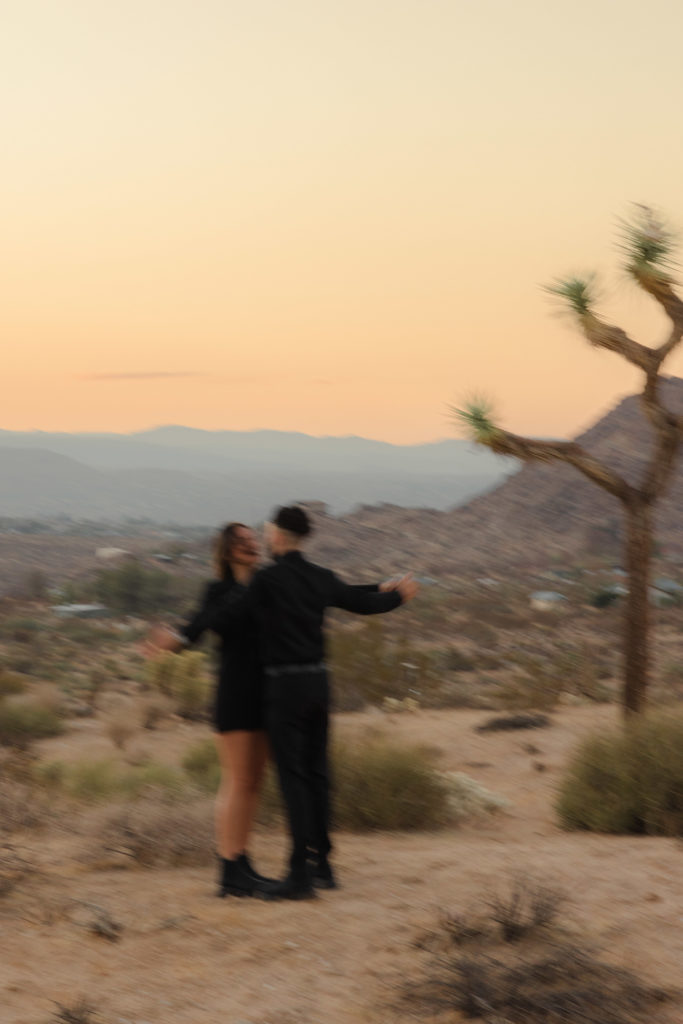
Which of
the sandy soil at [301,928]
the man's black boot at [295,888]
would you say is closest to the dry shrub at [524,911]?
the sandy soil at [301,928]

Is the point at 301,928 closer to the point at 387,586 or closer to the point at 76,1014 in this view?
the point at 76,1014

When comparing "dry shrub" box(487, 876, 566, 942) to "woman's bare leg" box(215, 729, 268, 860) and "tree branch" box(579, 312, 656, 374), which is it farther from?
"tree branch" box(579, 312, 656, 374)

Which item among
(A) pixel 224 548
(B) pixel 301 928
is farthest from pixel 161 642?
(B) pixel 301 928

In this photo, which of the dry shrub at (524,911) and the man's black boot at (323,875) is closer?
the dry shrub at (524,911)

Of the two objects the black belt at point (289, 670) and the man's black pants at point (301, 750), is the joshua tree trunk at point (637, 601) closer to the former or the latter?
the man's black pants at point (301, 750)

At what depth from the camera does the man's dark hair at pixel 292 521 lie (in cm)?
545

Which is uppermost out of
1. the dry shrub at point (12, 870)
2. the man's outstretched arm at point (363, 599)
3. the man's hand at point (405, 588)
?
the man's hand at point (405, 588)

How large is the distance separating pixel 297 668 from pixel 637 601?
6.05 metres

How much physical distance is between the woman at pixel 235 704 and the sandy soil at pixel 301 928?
0.91ft

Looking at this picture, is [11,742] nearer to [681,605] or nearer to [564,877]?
[564,877]

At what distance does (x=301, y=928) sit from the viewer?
5059 millimetres

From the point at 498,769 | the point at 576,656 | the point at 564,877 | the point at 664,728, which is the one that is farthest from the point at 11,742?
the point at 576,656

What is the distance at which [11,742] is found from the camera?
15258 millimetres

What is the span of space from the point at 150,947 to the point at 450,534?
232 ft
